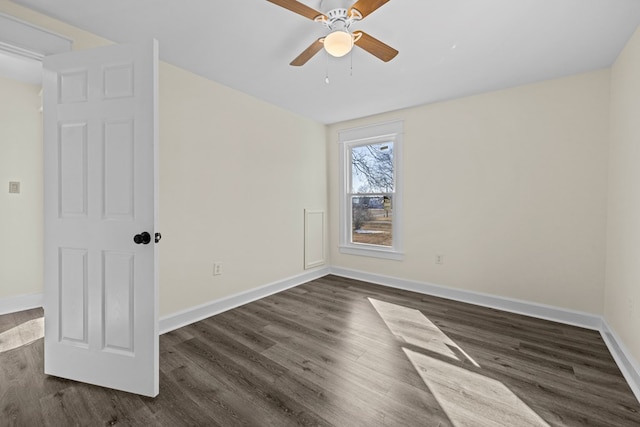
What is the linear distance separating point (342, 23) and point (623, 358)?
3.08m

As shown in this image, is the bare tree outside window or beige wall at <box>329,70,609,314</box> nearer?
beige wall at <box>329,70,609,314</box>

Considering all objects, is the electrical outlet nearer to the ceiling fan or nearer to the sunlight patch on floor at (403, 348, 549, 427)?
the sunlight patch on floor at (403, 348, 549, 427)

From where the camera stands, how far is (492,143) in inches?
120

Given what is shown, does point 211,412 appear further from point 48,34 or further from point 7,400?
point 48,34

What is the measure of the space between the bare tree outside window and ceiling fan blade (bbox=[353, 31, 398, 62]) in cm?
206

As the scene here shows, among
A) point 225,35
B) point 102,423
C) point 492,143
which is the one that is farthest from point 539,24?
point 102,423

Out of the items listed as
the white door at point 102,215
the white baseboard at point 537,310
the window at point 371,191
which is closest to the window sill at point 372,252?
the window at point 371,191

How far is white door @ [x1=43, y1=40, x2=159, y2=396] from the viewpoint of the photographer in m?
1.62

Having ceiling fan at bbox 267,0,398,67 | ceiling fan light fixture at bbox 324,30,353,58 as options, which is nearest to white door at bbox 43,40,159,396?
ceiling fan at bbox 267,0,398,67

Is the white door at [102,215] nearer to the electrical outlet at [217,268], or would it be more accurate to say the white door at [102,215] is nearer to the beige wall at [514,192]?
the electrical outlet at [217,268]

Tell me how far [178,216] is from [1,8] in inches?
67.9

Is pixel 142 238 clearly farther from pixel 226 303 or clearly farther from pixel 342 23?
Result: pixel 342 23

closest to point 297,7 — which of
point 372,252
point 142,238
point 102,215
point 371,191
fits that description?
point 142,238

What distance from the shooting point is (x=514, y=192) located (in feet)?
9.59
